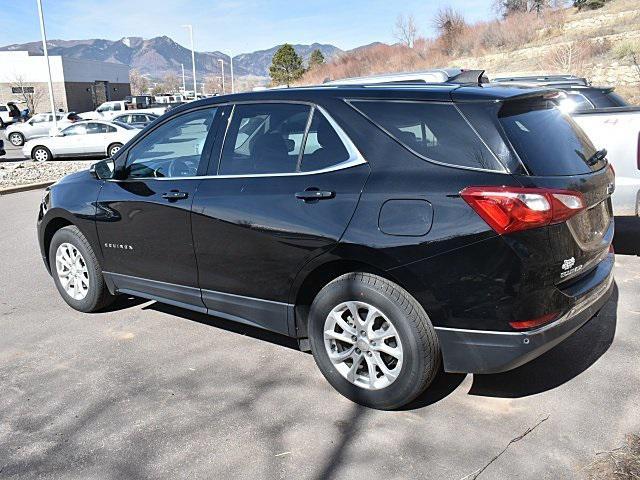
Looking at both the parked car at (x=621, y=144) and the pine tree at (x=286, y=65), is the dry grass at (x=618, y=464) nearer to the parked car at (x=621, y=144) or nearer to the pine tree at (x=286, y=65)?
the parked car at (x=621, y=144)

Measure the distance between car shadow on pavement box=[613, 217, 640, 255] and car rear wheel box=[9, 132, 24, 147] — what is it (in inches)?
1074

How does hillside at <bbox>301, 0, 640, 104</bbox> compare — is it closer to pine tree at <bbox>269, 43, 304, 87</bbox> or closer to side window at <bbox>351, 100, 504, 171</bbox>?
pine tree at <bbox>269, 43, 304, 87</bbox>

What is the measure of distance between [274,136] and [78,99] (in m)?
73.1

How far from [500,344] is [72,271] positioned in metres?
3.70

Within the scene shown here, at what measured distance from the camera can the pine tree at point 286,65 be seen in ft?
215

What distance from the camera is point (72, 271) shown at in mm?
5047

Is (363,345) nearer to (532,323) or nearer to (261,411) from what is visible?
(261,411)

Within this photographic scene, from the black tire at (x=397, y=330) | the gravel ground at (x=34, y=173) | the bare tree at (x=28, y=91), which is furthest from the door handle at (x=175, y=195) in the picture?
the bare tree at (x=28, y=91)

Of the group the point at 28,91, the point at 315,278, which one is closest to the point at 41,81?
the point at 28,91

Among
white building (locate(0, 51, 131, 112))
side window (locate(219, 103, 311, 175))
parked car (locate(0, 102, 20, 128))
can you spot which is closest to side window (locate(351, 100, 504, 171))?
side window (locate(219, 103, 311, 175))

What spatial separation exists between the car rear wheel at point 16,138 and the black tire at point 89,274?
84.9 feet

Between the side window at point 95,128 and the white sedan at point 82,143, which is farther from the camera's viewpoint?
the side window at point 95,128

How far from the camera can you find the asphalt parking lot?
114 inches

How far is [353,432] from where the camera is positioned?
3170 mm
